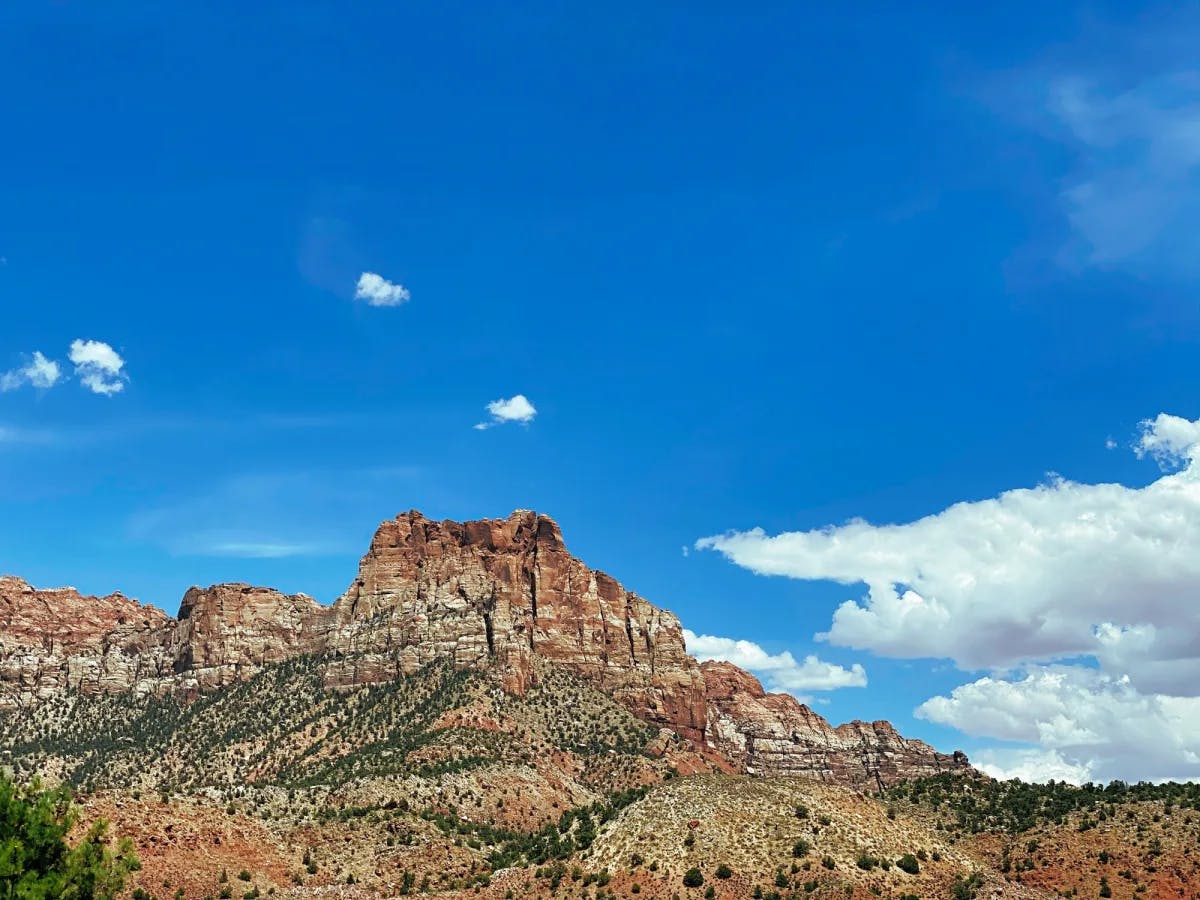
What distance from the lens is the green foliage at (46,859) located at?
40312 millimetres

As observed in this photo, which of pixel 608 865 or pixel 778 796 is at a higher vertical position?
pixel 778 796

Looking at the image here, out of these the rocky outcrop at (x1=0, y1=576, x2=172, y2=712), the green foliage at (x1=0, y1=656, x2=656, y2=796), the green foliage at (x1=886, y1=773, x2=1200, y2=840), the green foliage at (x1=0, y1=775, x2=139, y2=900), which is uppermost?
the rocky outcrop at (x1=0, y1=576, x2=172, y2=712)

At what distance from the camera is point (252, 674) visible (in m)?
173

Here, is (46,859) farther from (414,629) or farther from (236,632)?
(236,632)

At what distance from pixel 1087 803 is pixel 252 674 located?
13177 cm

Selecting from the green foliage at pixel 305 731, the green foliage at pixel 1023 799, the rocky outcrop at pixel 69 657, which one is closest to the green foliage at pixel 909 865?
the green foliage at pixel 1023 799

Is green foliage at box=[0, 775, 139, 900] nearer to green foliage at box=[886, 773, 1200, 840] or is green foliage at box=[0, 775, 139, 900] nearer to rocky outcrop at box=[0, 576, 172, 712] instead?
green foliage at box=[886, 773, 1200, 840]

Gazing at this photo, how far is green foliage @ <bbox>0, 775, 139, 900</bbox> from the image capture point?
40.3 meters

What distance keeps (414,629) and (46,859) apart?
12354 cm

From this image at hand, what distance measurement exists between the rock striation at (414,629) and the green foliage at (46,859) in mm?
115433

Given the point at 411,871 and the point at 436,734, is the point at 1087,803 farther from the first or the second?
the point at 436,734

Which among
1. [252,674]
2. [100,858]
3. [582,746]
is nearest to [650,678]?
[582,746]

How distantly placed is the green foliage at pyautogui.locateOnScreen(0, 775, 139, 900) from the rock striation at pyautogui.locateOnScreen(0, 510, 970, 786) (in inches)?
4545

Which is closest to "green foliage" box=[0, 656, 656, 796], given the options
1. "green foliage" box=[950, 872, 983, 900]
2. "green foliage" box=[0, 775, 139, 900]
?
"green foliage" box=[950, 872, 983, 900]
